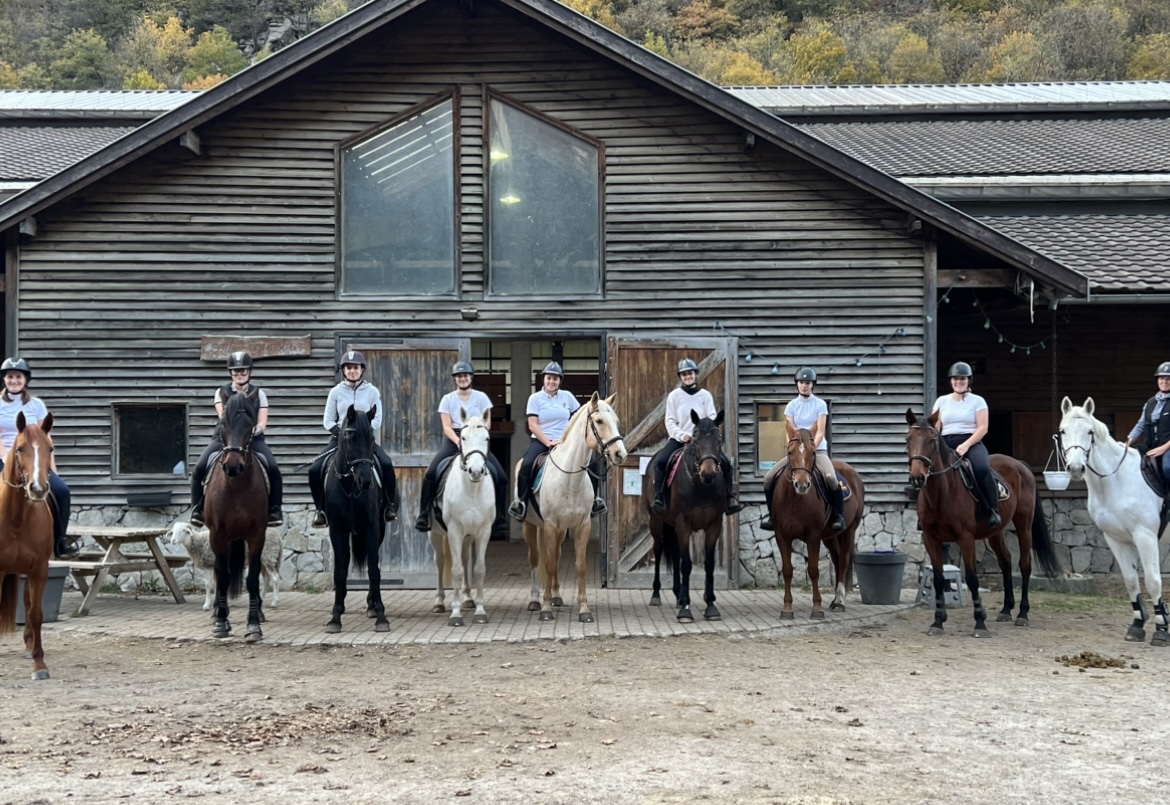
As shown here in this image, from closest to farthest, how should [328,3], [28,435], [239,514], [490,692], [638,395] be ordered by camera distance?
[490,692] < [28,435] < [239,514] < [638,395] < [328,3]

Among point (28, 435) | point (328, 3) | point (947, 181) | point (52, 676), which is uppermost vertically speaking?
A: point (328, 3)

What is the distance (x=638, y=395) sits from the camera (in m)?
14.1

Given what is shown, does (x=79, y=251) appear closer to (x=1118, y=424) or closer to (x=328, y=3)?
(x=1118, y=424)

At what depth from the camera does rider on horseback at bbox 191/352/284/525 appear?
10781mm

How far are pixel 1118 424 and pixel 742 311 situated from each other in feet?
18.6

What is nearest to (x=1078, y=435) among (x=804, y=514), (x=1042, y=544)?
(x=1042, y=544)

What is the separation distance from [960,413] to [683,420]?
266 centimetres

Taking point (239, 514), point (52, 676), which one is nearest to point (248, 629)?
point (239, 514)

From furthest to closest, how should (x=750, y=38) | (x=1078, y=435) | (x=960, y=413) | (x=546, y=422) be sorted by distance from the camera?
(x=750, y=38) → (x=546, y=422) → (x=960, y=413) → (x=1078, y=435)

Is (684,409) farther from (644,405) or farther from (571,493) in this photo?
(644,405)

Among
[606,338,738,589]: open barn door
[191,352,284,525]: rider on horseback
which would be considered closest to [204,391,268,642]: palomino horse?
[191,352,284,525]: rider on horseback

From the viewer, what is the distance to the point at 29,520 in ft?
30.1

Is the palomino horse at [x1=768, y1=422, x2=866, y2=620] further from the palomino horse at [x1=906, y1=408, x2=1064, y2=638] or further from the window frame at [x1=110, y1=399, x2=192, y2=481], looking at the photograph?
the window frame at [x1=110, y1=399, x2=192, y2=481]

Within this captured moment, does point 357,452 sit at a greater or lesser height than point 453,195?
lesser
